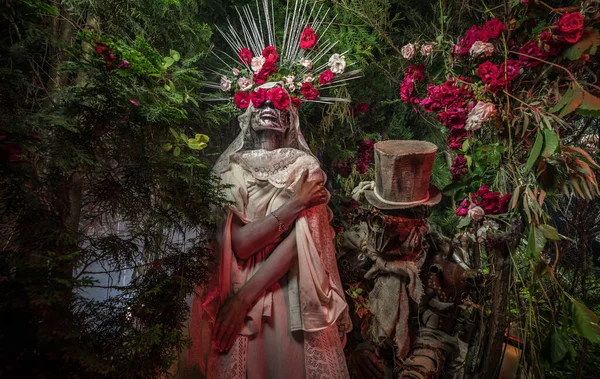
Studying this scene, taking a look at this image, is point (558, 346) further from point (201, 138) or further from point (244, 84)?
point (244, 84)

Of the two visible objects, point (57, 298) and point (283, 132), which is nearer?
point (57, 298)

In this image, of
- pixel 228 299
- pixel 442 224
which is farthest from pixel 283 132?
pixel 442 224

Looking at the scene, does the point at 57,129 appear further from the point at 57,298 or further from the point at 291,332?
the point at 291,332

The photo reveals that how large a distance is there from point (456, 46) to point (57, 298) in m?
1.77

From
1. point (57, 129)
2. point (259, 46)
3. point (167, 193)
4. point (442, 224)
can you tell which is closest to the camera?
point (57, 129)

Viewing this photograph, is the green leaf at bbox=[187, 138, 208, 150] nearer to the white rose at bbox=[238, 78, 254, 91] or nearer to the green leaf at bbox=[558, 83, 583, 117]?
the white rose at bbox=[238, 78, 254, 91]

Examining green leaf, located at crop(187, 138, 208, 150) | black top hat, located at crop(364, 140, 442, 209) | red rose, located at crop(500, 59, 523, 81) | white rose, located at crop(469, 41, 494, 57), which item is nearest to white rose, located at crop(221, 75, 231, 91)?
green leaf, located at crop(187, 138, 208, 150)

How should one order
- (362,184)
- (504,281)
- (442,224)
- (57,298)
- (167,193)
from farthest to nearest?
(442,224)
(362,184)
(504,281)
(167,193)
(57,298)

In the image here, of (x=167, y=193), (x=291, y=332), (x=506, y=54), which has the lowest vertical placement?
(x=291, y=332)

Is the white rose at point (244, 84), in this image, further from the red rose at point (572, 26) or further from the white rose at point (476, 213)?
the red rose at point (572, 26)

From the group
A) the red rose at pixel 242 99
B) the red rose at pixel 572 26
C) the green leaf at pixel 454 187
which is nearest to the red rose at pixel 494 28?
the red rose at pixel 572 26

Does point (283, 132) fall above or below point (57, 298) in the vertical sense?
above

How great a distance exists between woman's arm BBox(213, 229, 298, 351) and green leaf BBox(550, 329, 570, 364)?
103 centimetres

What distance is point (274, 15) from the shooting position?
2.45 meters
